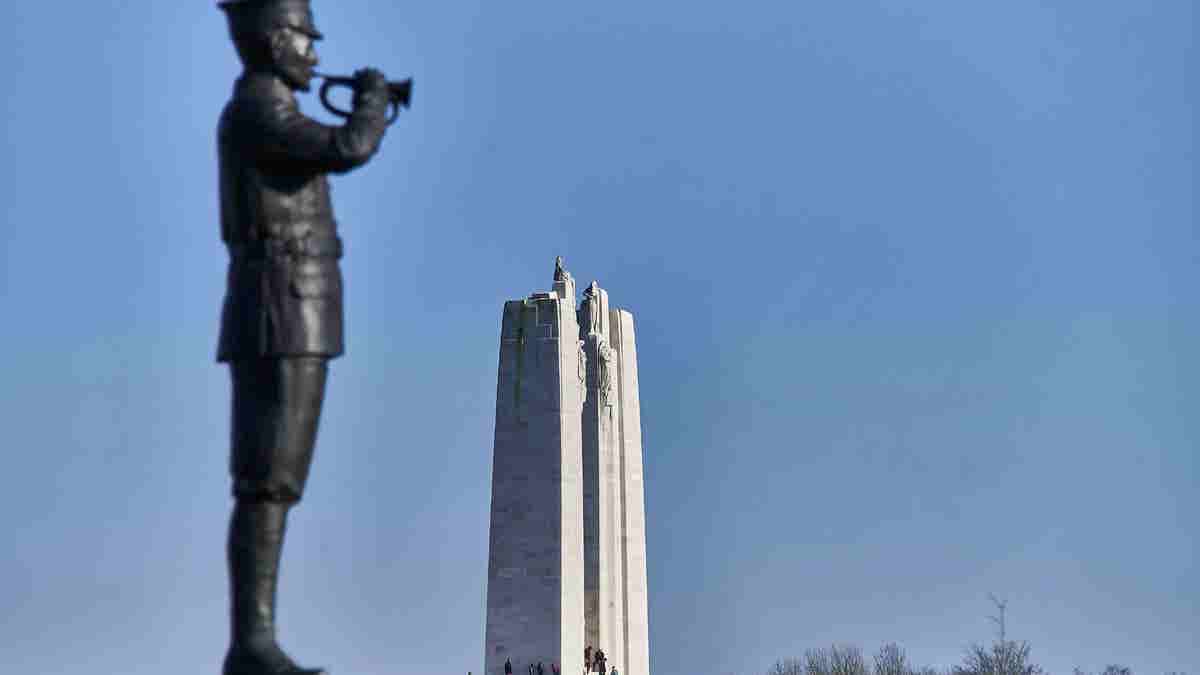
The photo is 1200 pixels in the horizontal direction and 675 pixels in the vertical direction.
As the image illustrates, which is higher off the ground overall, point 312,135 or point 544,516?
point 544,516

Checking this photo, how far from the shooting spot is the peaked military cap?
1123cm

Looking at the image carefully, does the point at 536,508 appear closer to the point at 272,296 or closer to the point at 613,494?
the point at 613,494

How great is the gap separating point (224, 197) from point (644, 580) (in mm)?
60148

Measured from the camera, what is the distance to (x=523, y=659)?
5991cm

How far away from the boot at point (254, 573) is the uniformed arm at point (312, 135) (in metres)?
1.60

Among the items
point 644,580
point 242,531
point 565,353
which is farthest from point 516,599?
point 242,531

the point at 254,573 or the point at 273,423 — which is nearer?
the point at 273,423

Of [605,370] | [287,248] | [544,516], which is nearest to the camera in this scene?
[287,248]

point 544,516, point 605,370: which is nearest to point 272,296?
point 544,516

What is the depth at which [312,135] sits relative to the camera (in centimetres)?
1093

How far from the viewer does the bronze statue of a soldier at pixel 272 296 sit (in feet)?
35.9

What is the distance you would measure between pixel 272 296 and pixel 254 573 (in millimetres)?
1293

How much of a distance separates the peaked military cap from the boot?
224 cm

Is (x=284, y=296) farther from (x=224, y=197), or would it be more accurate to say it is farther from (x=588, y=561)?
(x=588, y=561)
